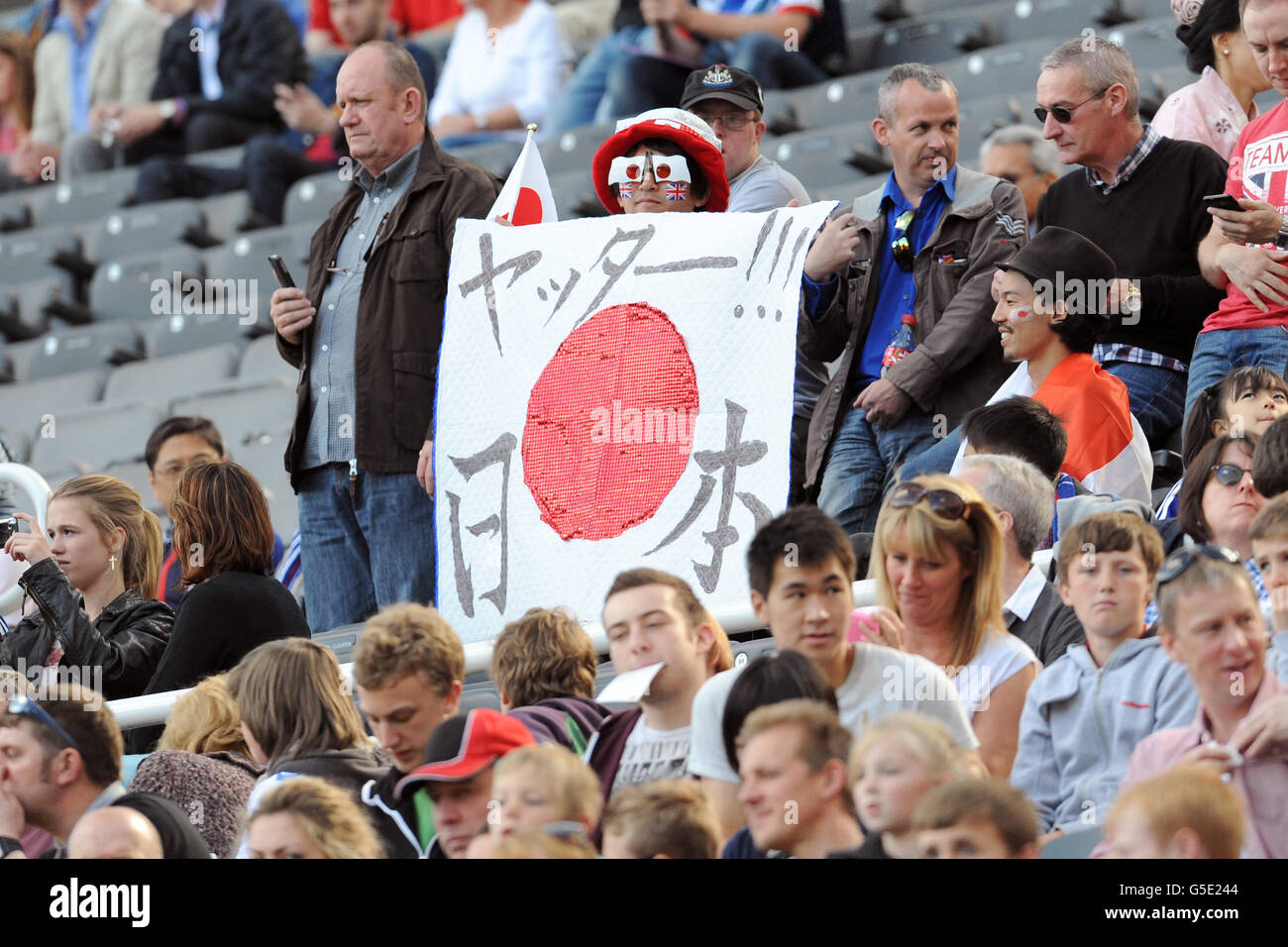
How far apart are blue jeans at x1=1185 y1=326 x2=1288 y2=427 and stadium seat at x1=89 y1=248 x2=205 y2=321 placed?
19.4 ft

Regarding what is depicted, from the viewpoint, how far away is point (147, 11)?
1214 centimetres

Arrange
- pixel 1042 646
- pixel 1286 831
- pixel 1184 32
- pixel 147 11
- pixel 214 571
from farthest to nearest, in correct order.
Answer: pixel 147 11 < pixel 1184 32 < pixel 214 571 < pixel 1042 646 < pixel 1286 831

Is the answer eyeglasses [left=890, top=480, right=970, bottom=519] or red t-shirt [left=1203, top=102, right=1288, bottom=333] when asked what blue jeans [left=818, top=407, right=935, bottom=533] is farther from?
eyeglasses [left=890, top=480, right=970, bottom=519]

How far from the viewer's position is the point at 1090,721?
407cm

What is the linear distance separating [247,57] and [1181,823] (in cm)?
892

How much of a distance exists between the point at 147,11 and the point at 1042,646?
8760mm

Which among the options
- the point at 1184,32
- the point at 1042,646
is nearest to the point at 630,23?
the point at 1184,32

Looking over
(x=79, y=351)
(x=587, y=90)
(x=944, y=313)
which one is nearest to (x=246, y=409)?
(x=79, y=351)

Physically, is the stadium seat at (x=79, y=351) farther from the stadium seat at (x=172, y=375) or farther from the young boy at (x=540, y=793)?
the young boy at (x=540, y=793)

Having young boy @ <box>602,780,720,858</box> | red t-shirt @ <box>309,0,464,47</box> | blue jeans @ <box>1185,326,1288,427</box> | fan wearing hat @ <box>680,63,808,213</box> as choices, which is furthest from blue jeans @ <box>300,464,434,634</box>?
red t-shirt @ <box>309,0,464,47</box>

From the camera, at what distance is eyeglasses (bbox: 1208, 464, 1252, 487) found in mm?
4715

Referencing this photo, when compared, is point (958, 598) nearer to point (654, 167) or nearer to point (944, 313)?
point (944, 313)

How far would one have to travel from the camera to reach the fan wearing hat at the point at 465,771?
3.82 m

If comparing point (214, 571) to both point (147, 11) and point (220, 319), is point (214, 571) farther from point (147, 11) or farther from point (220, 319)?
point (147, 11)
